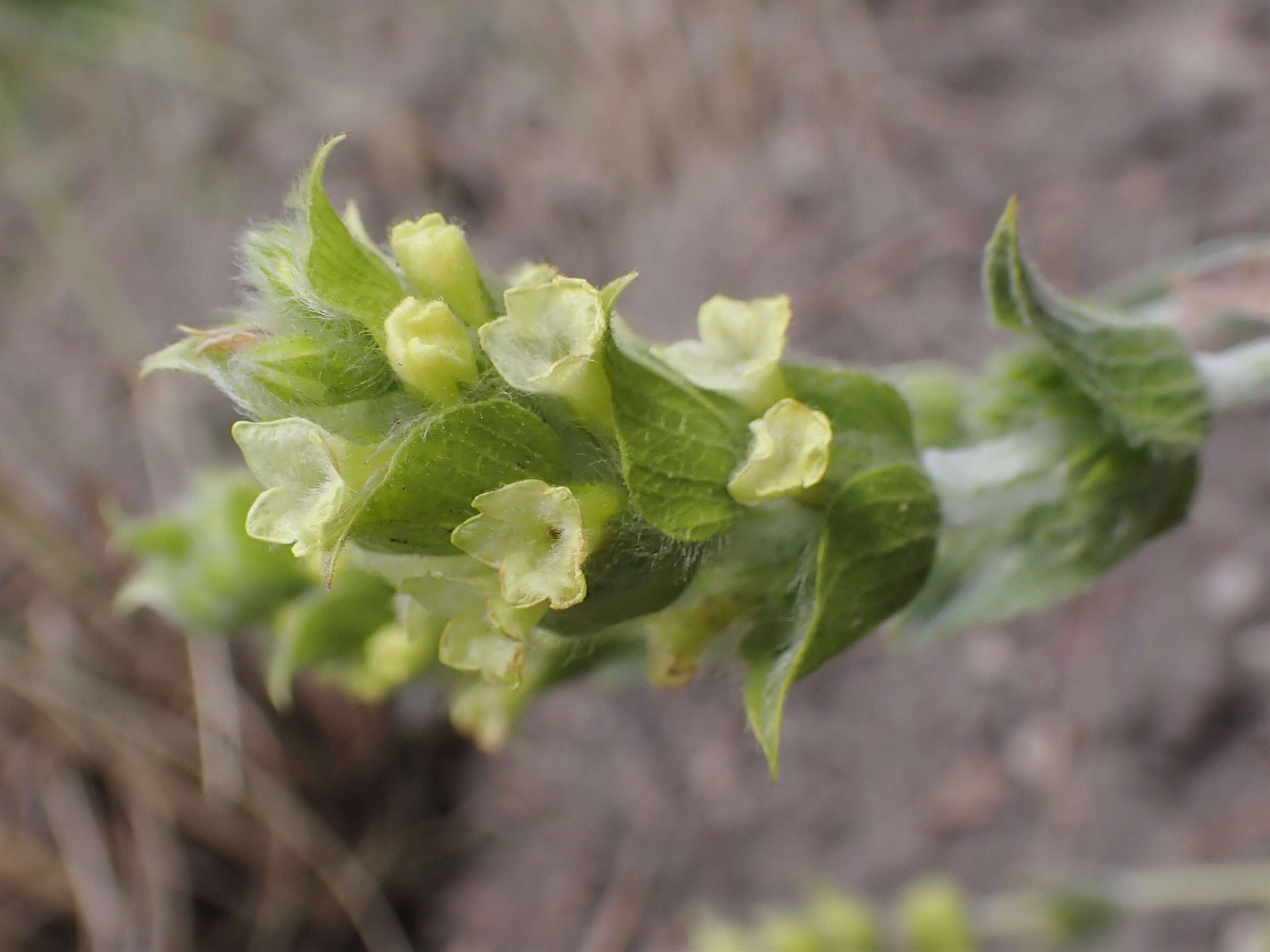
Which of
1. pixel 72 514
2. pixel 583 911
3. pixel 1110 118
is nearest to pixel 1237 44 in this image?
pixel 1110 118

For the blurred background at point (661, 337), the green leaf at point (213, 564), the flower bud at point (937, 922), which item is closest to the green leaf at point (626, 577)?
the green leaf at point (213, 564)

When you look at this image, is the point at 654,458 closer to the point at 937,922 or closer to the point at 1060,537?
the point at 1060,537

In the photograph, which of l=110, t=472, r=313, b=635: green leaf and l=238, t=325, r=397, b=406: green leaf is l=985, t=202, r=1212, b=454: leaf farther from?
l=110, t=472, r=313, b=635: green leaf

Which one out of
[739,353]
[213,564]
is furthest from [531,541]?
[213,564]

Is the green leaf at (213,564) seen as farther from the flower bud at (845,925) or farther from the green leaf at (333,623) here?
the flower bud at (845,925)

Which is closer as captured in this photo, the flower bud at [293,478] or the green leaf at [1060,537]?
the flower bud at [293,478]

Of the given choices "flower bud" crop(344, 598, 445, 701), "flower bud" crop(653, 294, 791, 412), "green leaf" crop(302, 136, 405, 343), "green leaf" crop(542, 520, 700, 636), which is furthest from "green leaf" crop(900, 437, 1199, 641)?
"green leaf" crop(302, 136, 405, 343)

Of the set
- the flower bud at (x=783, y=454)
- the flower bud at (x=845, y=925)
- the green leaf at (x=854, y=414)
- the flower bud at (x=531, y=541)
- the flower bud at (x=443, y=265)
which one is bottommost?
the flower bud at (x=845, y=925)
